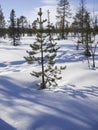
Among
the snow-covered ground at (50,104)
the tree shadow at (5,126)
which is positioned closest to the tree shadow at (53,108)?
the snow-covered ground at (50,104)

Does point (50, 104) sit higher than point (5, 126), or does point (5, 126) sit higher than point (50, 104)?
point (50, 104)

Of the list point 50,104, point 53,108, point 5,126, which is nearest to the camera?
point 5,126

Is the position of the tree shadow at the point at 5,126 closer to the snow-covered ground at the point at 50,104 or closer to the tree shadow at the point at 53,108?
the snow-covered ground at the point at 50,104

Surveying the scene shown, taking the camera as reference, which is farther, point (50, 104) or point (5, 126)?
point (50, 104)

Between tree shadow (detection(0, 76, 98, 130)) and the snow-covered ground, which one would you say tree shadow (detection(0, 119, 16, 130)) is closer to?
the snow-covered ground

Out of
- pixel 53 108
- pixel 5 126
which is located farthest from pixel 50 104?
pixel 5 126

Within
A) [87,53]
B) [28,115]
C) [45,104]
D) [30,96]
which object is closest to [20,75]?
[30,96]

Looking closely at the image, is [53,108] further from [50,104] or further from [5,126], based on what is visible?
[5,126]

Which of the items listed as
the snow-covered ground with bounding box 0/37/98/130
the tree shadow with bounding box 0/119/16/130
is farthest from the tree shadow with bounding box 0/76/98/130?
the tree shadow with bounding box 0/119/16/130

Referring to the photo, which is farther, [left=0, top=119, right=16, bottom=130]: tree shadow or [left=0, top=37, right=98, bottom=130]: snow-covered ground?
[left=0, top=37, right=98, bottom=130]: snow-covered ground

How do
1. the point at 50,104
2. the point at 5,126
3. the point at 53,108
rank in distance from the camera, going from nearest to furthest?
the point at 5,126, the point at 53,108, the point at 50,104

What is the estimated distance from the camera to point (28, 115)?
31.3 feet

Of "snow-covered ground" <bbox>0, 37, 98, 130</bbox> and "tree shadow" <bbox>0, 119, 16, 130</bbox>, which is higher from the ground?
"snow-covered ground" <bbox>0, 37, 98, 130</bbox>

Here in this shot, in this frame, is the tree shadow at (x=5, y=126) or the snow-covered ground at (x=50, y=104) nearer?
the tree shadow at (x=5, y=126)
